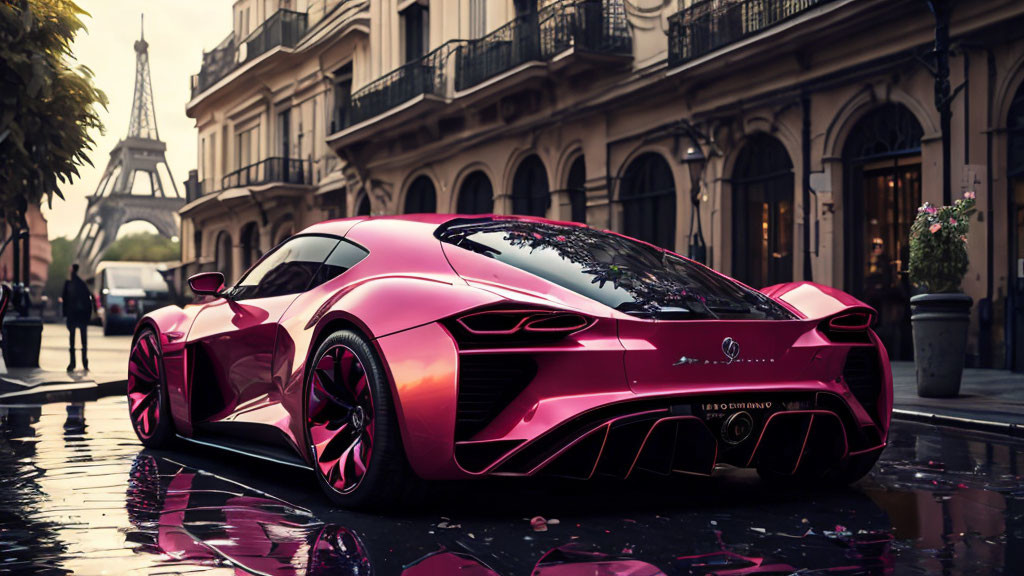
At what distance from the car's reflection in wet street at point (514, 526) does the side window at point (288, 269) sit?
825mm

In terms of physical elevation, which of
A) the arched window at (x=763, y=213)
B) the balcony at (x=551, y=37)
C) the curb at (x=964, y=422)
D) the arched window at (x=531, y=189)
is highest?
the balcony at (x=551, y=37)

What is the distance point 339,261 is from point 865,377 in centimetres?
214

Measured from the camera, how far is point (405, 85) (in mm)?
26031

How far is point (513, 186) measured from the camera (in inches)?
950

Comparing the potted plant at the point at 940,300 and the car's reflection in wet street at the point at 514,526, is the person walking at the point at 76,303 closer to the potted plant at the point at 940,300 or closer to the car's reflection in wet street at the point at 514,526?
the potted plant at the point at 940,300

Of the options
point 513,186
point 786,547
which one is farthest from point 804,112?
point 786,547

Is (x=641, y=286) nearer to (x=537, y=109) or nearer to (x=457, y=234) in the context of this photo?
(x=457, y=234)

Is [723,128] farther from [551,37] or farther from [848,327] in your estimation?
[848,327]

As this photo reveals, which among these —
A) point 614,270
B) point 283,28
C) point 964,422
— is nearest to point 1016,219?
point 964,422

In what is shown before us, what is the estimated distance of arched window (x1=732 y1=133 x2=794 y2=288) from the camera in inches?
675

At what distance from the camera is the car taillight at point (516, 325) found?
12.6 ft

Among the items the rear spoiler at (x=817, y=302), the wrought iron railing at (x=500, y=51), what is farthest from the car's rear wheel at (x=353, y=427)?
the wrought iron railing at (x=500, y=51)

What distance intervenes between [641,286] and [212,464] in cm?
253

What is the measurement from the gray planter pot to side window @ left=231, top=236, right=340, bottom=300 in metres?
6.33
